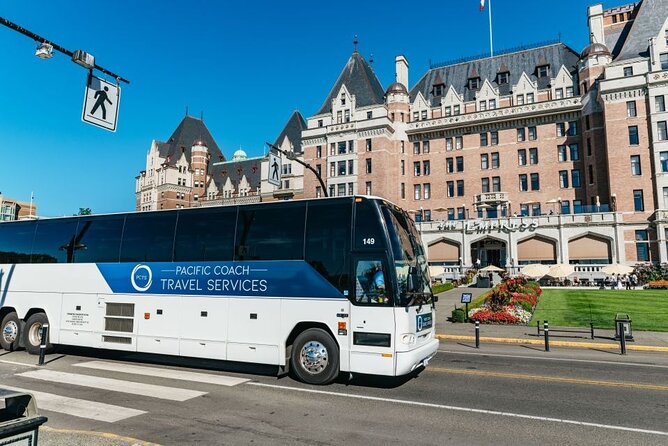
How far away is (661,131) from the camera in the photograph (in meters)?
45.2

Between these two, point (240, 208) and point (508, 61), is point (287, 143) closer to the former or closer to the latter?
point (508, 61)

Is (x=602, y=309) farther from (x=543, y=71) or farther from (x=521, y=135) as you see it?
(x=543, y=71)

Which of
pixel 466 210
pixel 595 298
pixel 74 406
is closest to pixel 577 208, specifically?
pixel 466 210

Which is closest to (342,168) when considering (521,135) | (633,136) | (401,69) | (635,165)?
(401,69)

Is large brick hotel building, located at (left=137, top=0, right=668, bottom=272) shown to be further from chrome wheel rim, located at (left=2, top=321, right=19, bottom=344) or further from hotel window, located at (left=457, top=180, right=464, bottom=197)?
chrome wheel rim, located at (left=2, top=321, right=19, bottom=344)

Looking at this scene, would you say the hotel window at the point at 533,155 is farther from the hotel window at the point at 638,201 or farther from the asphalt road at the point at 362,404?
the asphalt road at the point at 362,404

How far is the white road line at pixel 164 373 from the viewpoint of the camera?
938 centimetres

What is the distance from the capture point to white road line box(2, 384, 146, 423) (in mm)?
6855

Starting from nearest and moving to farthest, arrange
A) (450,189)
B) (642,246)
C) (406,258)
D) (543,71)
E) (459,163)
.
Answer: (406,258) < (642,246) < (543,71) < (459,163) < (450,189)

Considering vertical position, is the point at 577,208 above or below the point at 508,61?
below

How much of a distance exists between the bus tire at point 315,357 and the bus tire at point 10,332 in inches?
381

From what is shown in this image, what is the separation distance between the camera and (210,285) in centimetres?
1052

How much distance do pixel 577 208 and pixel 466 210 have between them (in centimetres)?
1323

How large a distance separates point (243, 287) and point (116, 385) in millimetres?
3272
